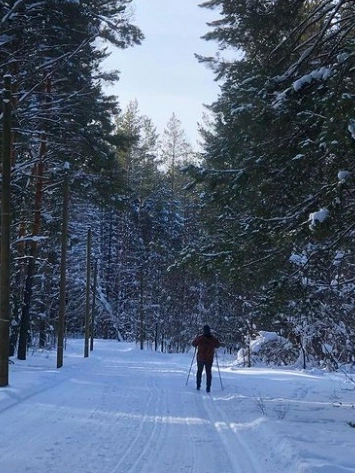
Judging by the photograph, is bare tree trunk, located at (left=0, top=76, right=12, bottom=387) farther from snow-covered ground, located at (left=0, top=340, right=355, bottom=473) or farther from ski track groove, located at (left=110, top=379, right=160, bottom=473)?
ski track groove, located at (left=110, top=379, right=160, bottom=473)

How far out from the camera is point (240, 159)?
40.3ft

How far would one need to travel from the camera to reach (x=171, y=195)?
5431cm

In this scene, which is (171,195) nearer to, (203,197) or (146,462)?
(203,197)

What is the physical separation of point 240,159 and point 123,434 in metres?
6.12

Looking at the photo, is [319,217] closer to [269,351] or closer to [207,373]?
[207,373]

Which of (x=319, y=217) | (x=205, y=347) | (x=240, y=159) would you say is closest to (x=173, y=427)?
(x=319, y=217)

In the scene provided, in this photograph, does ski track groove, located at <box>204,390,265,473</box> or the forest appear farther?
the forest

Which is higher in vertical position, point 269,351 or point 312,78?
point 312,78

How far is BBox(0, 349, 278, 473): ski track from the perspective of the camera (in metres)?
7.07

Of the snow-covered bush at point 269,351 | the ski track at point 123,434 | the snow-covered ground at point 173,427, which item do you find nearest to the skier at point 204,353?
the snow-covered ground at point 173,427

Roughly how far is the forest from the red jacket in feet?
5.87

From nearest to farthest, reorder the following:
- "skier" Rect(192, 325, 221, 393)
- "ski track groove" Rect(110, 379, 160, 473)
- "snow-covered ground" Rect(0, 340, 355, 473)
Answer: "ski track groove" Rect(110, 379, 160, 473)
"snow-covered ground" Rect(0, 340, 355, 473)
"skier" Rect(192, 325, 221, 393)

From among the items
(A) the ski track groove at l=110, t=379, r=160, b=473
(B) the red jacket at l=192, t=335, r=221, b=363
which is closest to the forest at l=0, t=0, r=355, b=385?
(B) the red jacket at l=192, t=335, r=221, b=363

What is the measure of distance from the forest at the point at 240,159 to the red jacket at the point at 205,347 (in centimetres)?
179
